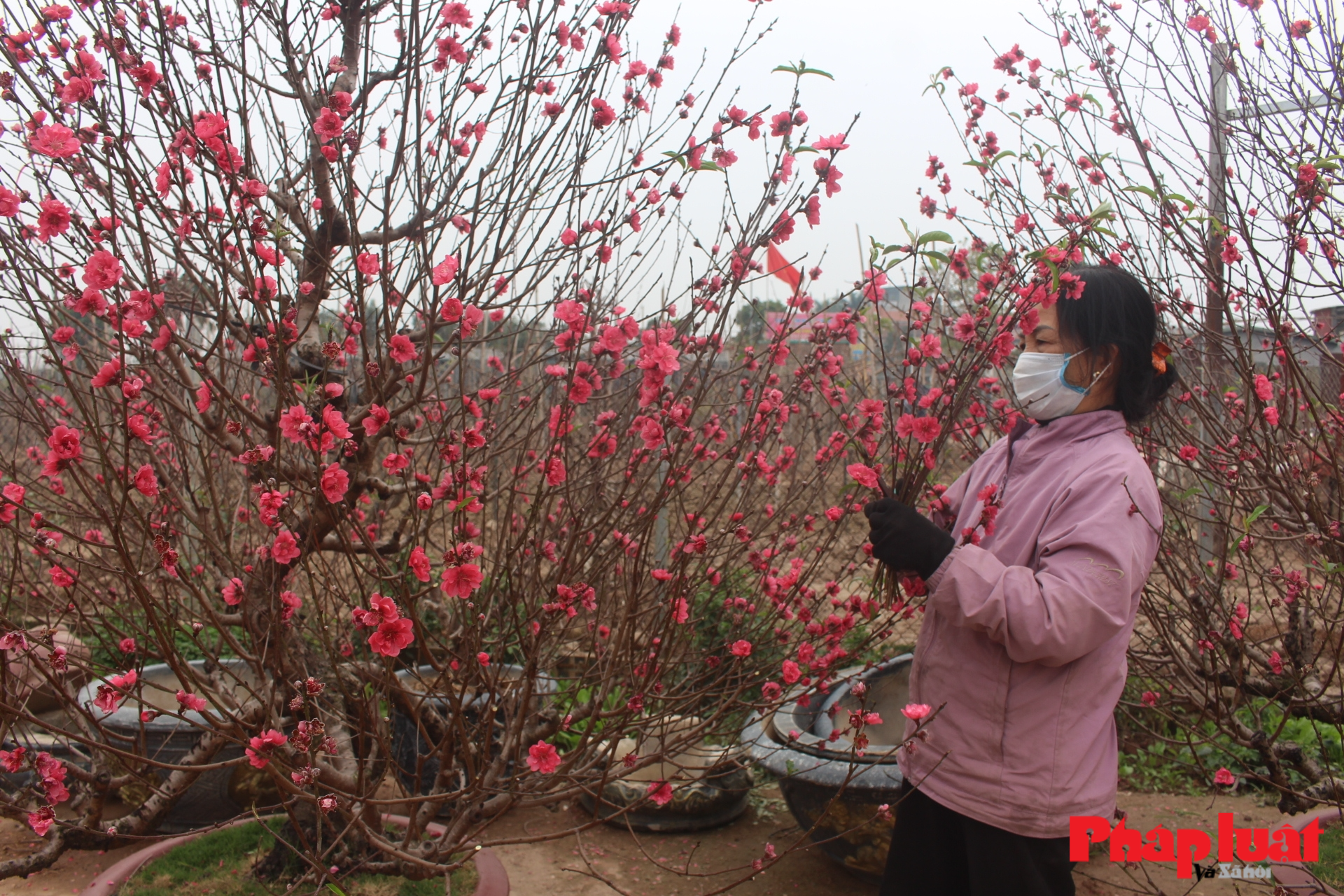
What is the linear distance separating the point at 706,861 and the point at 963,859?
2.07 meters

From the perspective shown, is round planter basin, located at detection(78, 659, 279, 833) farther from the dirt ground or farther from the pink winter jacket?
the pink winter jacket

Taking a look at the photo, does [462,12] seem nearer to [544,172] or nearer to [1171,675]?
[544,172]

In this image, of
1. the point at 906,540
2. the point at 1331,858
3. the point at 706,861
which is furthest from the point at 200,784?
the point at 1331,858

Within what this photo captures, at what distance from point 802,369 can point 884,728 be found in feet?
6.37

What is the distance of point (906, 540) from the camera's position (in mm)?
1755

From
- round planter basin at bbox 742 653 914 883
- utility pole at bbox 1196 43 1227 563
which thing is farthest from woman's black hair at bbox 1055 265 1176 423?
round planter basin at bbox 742 653 914 883

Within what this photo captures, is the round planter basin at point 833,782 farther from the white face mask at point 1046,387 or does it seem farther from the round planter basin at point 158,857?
the white face mask at point 1046,387

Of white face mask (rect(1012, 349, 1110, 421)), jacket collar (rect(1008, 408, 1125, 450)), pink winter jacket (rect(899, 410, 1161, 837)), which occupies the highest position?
white face mask (rect(1012, 349, 1110, 421))

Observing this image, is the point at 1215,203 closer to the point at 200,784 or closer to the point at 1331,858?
the point at 1331,858

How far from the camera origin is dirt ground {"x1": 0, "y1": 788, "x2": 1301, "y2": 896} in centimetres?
338

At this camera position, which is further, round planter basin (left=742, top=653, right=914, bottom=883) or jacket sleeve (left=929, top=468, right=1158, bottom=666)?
round planter basin (left=742, top=653, right=914, bottom=883)

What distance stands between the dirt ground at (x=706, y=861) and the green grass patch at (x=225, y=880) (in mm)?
542

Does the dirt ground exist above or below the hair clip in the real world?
below

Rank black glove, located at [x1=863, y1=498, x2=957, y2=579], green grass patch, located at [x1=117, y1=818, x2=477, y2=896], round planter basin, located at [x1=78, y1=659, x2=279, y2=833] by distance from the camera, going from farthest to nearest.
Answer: round planter basin, located at [x1=78, y1=659, x2=279, y2=833]
green grass patch, located at [x1=117, y1=818, x2=477, y2=896]
black glove, located at [x1=863, y1=498, x2=957, y2=579]
